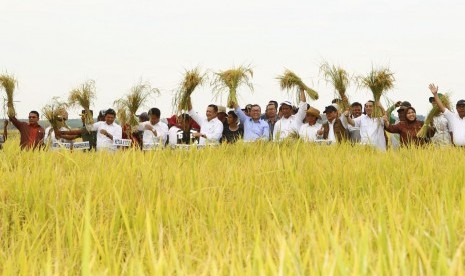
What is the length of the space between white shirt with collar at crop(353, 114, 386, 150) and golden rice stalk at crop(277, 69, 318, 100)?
74 centimetres

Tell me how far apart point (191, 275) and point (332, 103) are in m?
6.73

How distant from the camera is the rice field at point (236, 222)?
1613 millimetres

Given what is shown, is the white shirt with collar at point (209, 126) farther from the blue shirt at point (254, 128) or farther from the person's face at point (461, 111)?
the person's face at point (461, 111)

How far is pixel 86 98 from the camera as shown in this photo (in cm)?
843

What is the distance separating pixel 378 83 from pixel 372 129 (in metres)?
0.92

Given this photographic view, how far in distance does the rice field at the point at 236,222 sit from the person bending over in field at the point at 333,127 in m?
2.91

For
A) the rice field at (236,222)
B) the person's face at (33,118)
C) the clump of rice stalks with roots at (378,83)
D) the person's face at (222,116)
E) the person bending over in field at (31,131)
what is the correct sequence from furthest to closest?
the person's face at (33,118), the person bending over in field at (31,131), the person's face at (222,116), the clump of rice stalks with roots at (378,83), the rice field at (236,222)

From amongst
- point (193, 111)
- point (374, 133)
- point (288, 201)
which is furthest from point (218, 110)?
point (288, 201)

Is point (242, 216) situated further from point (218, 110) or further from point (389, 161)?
point (218, 110)

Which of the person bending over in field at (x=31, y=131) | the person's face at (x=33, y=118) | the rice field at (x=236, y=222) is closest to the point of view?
the rice field at (x=236, y=222)

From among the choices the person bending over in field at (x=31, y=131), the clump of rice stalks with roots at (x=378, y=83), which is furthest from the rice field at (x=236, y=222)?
the person bending over in field at (x=31, y=131)

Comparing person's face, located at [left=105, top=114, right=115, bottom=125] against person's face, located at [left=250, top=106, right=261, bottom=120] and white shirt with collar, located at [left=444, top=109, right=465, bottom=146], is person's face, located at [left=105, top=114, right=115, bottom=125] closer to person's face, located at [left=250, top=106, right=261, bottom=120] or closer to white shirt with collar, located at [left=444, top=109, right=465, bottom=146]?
person's face, located at [left=250, top=106, right=261, bottom=120]

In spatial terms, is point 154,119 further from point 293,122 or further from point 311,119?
point 311,119

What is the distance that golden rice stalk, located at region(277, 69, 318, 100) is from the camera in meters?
7.80
